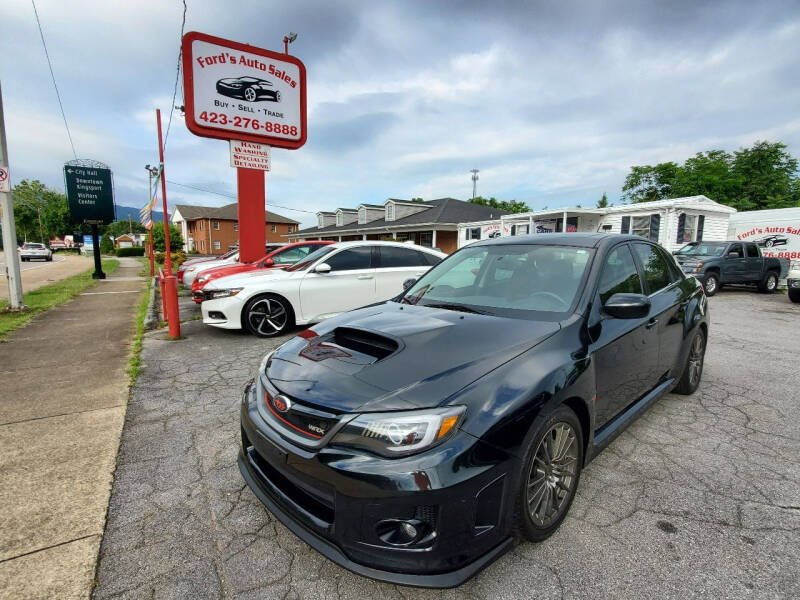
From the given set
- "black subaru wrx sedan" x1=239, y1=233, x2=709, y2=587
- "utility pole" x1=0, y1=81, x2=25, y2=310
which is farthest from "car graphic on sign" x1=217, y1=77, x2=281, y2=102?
"black subaru wrx sedan" x1=239, y1=233, x2=709, y2=587

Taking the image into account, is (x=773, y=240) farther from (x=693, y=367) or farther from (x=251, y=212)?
(x=251, y=212)

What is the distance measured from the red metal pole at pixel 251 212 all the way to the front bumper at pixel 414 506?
8.46 metres

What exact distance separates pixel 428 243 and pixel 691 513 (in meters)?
28.7

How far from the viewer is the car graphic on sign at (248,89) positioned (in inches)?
359

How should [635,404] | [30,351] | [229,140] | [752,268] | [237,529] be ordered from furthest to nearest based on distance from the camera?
[752,268] → [229,140] → [30,351] → [635,404] → [237,529]

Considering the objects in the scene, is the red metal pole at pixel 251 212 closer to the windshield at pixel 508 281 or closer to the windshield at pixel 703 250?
the windshield at pixel 508 281

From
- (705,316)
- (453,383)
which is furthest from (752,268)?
(453,383)

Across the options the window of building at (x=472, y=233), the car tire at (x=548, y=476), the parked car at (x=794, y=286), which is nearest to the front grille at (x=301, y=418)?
the car tire at (x=548, y=476)

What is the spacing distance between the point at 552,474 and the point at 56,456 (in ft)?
10.8

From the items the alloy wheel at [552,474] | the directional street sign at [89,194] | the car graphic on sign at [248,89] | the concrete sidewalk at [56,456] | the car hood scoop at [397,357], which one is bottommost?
the concrete sidewalk at [56,456]

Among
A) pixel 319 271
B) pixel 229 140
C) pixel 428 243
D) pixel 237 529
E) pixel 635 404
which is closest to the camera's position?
pixel 237 529

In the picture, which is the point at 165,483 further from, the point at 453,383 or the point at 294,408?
the point at 453,383

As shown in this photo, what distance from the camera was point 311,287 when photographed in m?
6.60

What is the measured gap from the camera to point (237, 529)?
86.3 inches
